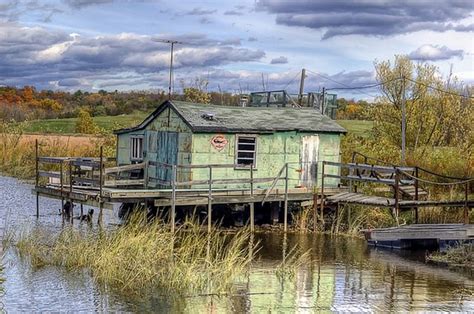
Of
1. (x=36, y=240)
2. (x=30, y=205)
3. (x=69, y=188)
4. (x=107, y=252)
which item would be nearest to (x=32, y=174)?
(x=30, y=205)

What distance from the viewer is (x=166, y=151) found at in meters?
29.0

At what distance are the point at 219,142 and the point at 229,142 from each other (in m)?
0.47

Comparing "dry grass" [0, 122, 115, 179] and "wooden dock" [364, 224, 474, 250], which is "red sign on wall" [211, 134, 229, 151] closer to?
"wooden dock" [364, 224, 474, 250]

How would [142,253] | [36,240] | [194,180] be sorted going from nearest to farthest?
1. [142,253]
2. [36,240]
3. [194,180]

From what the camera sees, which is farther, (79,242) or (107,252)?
(79,242)

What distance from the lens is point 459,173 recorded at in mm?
33781

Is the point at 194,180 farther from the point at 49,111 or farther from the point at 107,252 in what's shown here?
the point at 49,111

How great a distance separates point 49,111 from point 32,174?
5303cm

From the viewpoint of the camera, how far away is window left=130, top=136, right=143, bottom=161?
30.5m

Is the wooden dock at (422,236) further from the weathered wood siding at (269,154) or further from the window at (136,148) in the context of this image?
the window at (136,148)

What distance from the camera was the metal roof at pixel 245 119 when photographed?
28234 mm

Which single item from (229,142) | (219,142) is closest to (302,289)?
(219,142)

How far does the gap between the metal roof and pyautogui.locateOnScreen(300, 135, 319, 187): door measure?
476mm

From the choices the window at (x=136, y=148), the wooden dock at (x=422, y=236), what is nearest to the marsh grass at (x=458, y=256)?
the wooden dock at (x=422, y=236)
